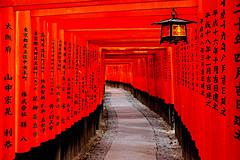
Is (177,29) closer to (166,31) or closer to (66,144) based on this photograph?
(166,31)

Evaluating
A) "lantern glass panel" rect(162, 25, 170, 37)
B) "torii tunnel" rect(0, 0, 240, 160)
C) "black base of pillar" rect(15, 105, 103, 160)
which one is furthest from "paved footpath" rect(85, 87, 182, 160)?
"lantern glass panel" rect(162, 25, 170, 37)

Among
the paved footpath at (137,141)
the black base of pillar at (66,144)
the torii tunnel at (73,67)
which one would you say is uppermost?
the torii tunnel at (73,67)

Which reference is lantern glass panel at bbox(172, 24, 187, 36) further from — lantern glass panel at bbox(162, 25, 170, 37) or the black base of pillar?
the black base of pillar

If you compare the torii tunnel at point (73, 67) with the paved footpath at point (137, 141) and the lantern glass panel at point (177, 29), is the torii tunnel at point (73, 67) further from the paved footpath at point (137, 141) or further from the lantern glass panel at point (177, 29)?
the paved footpath at point (137, 141)

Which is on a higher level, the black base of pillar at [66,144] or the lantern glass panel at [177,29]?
the lantern glass panel at [177,29]

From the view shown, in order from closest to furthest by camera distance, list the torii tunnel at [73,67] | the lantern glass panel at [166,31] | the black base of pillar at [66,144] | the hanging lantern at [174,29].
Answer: the torii tunnel at [73,67], the hanging lantern at [174,29], the lantern glass panel at [166,31], the black base of pillar at [66,144]

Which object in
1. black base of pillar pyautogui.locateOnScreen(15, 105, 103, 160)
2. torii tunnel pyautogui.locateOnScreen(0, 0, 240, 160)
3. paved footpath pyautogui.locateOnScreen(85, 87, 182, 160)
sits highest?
torii tunnel pyautogui.locateOnScreen(0, 0, 240, 160)

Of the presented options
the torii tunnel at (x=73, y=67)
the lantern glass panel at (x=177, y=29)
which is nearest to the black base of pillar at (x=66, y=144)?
the torii tunnel at (x=73, y=67)

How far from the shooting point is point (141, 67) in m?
28.0

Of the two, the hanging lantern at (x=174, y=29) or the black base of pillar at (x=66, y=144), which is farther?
the black base of pillar at (x=66, y=144)

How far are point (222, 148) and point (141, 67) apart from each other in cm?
2437

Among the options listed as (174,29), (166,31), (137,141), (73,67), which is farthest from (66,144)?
(174,29)

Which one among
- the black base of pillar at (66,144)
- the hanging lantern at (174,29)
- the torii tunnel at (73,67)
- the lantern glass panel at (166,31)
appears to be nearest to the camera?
the torii tunnel at (73,67)

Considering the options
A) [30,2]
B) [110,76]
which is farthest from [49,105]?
[110,76]
